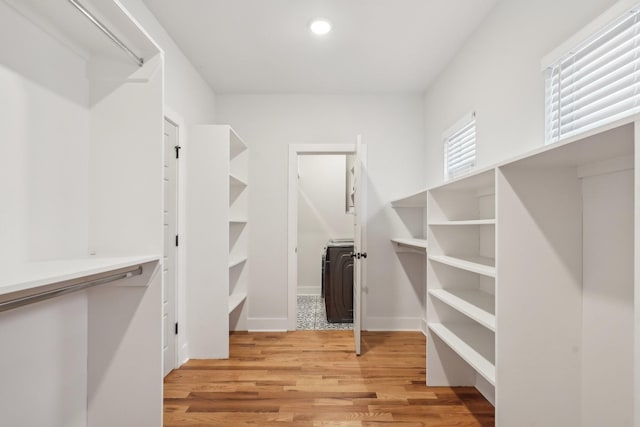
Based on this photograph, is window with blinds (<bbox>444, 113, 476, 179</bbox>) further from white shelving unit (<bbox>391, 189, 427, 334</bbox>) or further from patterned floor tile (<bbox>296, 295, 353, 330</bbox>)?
patterned floor tile (<bbox>296, 295, 353, 330</bbox>)

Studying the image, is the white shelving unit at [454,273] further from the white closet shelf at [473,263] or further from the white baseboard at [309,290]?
the white baseboard at [309,290]

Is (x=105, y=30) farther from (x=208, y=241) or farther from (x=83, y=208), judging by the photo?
(x=208, y=241)

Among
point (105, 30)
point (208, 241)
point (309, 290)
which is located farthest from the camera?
point (309, 290)

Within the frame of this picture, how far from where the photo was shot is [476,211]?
2.29 m

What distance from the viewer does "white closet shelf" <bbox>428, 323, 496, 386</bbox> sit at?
5.23 ft

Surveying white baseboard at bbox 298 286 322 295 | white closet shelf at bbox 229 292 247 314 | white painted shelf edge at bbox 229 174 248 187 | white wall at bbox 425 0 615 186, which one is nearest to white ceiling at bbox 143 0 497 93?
white wall at bbox 425 0 615 186

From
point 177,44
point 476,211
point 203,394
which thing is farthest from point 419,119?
point 203,394

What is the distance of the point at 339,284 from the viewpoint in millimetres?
3908

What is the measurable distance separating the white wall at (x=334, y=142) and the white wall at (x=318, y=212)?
1819 mm

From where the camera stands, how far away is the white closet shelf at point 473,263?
1.53 metres

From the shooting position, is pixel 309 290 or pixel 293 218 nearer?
pixel 293 218

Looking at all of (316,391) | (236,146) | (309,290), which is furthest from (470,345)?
(309,290)

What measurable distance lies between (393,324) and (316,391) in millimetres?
1579

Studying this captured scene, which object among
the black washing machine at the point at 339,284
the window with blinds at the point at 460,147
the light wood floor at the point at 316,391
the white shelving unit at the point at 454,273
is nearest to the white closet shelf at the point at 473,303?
the white shelving unit at the point at 454,273
